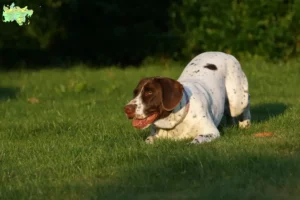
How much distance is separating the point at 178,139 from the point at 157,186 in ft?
7.13

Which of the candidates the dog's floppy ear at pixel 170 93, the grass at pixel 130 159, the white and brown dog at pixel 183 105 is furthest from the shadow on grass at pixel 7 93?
the dog's floppy ear at pixel 170 93

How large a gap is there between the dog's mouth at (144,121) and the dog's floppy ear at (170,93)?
0.17 meters

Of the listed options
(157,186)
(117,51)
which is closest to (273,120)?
(157,186)

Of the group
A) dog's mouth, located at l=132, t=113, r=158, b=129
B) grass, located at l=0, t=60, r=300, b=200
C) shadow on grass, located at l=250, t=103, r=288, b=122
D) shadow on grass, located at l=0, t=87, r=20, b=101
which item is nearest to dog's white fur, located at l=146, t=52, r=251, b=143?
dog's mouth, located at l=132, t=113, r=158, b=129

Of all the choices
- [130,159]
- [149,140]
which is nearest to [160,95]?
[149,140]

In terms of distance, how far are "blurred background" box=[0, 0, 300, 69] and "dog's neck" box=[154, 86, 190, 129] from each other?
1086 centimetres

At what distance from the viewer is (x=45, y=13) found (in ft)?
67.1

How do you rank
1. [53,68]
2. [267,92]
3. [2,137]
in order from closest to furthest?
1. [2,137]
2. [267,92]
3. [53,68]

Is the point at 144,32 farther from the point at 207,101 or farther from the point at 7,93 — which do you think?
the point at 207,101

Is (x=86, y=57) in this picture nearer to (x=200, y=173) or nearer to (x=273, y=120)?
(x=273, y=120)

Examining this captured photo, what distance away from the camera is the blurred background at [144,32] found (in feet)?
63.1

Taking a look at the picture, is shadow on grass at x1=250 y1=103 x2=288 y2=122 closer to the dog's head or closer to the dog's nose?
the dog's head

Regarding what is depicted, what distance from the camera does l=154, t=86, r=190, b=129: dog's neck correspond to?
8.14 m

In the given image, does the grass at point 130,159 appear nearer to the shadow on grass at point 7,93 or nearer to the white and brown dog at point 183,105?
the white and brown dog at point 183,105
